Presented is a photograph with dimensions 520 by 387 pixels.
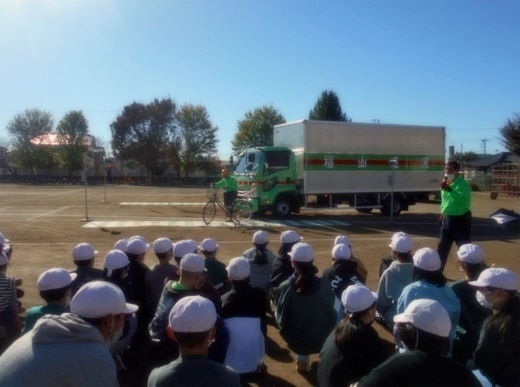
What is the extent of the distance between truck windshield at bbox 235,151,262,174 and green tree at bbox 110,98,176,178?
172 feet

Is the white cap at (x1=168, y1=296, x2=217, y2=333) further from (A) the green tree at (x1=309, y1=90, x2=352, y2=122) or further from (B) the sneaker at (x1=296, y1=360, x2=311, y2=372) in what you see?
(A) the green tree at (x1=309, y1=90, x2=352, y2=122)

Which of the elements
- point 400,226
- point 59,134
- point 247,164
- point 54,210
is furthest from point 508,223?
point 59,134

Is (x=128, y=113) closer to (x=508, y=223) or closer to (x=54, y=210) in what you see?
(x=54, y=210)

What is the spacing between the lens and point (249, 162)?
63.1 ft

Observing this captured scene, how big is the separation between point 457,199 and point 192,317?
7376 millimetres

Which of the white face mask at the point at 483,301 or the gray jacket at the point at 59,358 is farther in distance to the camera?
the white face mask at the point at 483,301

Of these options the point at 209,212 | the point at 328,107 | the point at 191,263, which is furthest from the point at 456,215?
the point at 328,107

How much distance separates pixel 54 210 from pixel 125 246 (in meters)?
17.5

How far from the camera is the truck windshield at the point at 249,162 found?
18.8 meters

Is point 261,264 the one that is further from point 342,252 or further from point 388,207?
point 388,207

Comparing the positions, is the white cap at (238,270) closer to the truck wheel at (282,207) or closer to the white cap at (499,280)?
the white cap at (499,280)

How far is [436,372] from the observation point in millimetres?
2352

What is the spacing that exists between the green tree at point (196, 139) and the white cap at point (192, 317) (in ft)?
231

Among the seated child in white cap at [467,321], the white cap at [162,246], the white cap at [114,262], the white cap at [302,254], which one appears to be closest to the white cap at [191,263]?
the white cap at [302,254]
